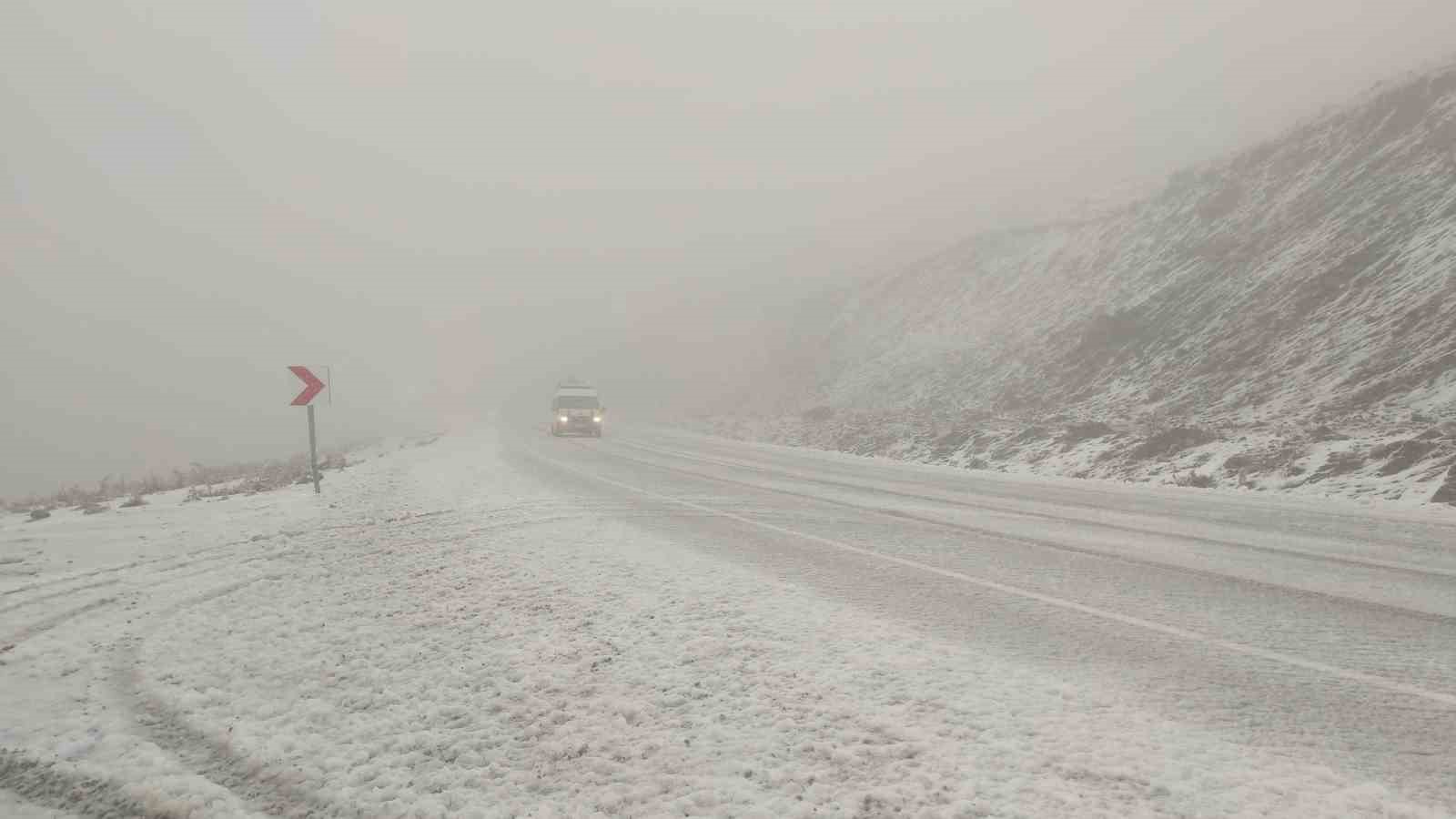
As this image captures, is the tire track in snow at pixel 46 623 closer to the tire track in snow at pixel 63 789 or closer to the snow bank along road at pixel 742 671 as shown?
the snow bank along road at pixel 742 671

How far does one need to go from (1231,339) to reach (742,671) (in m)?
22.6

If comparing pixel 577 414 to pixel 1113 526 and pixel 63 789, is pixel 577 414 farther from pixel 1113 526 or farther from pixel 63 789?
pixel 63 789

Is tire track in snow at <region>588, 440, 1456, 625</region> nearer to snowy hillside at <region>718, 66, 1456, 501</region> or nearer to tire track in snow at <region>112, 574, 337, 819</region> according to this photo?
snowy hillside at <region>718, 66, 1456, 501</region>

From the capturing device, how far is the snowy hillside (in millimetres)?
14406

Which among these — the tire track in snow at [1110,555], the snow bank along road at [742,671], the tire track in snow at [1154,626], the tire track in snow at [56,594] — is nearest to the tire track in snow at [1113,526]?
the snow bank along road at [742,671]

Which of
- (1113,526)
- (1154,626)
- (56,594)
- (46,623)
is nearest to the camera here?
(1154,626)

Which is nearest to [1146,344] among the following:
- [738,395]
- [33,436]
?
[738,395]

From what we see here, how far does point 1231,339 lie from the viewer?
70.2ft

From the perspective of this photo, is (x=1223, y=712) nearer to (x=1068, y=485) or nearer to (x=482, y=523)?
(x=482, y=523)

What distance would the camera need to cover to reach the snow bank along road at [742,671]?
308 cm

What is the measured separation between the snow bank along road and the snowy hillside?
6.18 meters

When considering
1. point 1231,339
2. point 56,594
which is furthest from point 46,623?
point 1231,339

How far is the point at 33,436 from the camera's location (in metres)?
67.2

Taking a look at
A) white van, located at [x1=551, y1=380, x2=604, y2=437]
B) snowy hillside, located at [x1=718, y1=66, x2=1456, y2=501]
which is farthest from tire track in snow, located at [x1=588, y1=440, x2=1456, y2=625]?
white van, located at [x1=551, y1=380, x2=604, y2=437]
